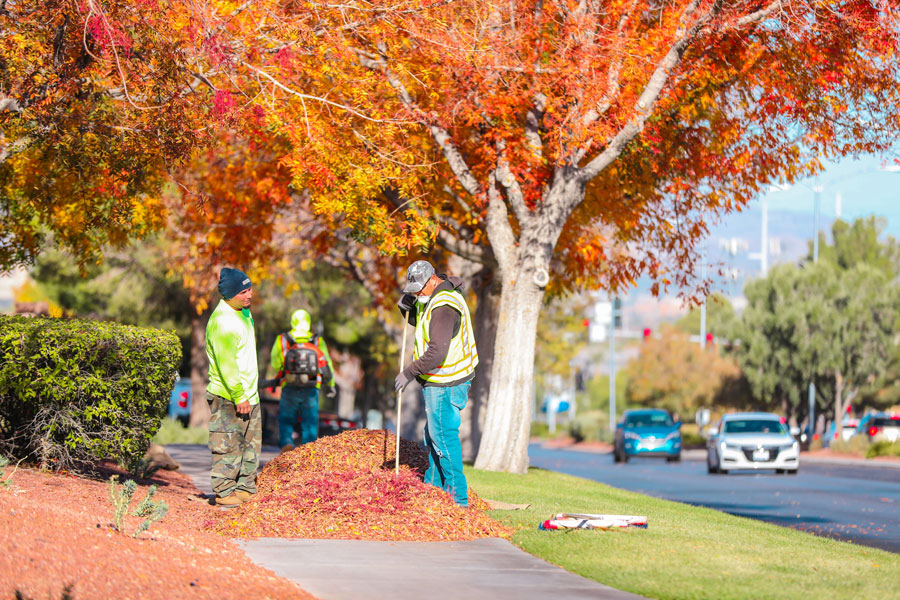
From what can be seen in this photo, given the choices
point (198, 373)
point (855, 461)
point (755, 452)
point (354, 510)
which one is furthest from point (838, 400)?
point (354, 510)

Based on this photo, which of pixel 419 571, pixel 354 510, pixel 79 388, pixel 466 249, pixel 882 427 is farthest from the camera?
pixel 882 427

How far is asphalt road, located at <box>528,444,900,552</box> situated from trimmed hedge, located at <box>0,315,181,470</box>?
6.90m

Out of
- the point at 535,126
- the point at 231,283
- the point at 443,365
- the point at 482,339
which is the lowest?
the point at 443,365

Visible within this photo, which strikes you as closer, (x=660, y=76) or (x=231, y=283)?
(x=231, y=283)

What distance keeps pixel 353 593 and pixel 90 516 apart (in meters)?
2.71

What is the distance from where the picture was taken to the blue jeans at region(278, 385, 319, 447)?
558 inches

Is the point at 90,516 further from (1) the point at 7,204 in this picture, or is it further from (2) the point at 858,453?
(2) the point at 858,453

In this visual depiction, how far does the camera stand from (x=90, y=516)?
323 inches

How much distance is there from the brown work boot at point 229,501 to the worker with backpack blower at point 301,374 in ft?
13.5

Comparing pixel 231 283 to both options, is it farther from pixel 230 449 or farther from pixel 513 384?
pixel 513 384

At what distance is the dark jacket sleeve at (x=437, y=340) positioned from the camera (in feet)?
30.1

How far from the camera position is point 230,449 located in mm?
9828

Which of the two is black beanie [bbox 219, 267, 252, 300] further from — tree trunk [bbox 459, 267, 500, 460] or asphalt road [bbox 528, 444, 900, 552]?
tree trunk [bbox 459, 267, 500, 460]

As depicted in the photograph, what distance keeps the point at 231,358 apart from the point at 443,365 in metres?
1.73
